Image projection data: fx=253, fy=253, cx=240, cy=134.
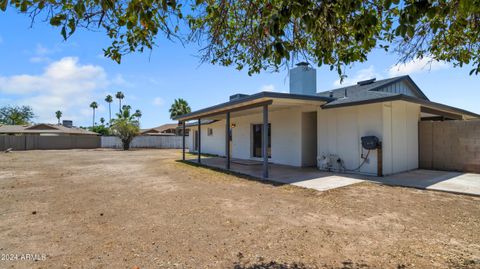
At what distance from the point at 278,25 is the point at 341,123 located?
8.01 meters

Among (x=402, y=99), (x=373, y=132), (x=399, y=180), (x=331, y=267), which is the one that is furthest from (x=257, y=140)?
(x=331, y=267)

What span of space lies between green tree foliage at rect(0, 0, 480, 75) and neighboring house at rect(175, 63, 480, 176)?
355 centimetres

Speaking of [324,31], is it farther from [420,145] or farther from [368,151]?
[420,145]

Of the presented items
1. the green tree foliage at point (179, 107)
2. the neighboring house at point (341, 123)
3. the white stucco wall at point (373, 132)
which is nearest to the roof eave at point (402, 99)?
the neighboring house at point (341, 123)

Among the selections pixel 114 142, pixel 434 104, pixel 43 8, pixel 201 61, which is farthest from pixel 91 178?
pixel 114 142

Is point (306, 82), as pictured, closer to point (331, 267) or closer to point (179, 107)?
point (331, 267)

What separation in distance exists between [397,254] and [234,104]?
7263 millimetres

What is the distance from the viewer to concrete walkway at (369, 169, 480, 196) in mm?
6354

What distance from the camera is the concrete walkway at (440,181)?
6354 mm

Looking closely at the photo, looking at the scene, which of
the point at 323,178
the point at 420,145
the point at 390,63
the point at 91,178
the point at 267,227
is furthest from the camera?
the point at 420,145

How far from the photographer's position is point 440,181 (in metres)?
7.32

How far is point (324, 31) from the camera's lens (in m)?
3.06

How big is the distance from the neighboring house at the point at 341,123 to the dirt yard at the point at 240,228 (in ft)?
8.46

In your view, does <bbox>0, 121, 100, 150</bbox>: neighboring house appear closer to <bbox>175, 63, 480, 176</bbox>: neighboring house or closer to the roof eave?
A: <bbox>175, 63, 480, 176</bbox>: neighboring house
